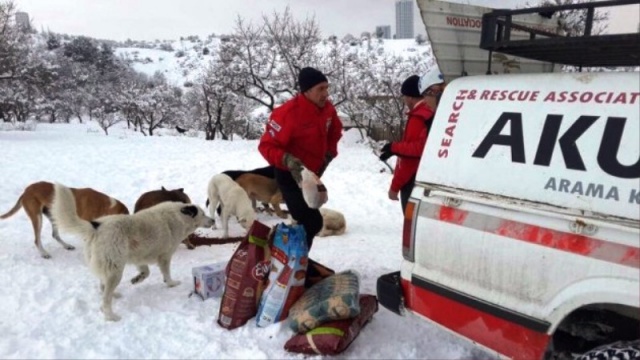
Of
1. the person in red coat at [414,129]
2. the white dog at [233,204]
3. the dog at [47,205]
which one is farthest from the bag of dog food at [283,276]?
the dog at [47,205]

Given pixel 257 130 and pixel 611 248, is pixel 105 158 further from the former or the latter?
pixel 257 130

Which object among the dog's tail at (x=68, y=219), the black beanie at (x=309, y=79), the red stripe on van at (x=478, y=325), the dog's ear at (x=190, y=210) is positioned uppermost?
the black beanie at (x=309, y=79)

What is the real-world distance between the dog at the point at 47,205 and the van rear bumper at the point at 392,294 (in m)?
4.33

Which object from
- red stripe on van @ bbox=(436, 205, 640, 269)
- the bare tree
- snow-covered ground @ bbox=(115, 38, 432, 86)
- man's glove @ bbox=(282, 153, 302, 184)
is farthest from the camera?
snow-covered ground @ bbox=(115, 38, 432, 86)

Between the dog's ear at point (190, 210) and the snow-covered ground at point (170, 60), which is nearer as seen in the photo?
the dog's ear at point (190, 210)

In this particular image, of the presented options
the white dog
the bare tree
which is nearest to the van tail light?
the white dog

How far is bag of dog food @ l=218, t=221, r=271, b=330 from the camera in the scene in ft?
12.1

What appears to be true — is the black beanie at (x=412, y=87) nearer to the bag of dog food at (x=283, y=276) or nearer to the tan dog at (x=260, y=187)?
the bag of dog food at (x=283, y=276)

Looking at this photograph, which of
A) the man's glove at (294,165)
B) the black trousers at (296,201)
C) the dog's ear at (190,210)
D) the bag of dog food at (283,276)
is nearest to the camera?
the bag of dog food at (283,276)

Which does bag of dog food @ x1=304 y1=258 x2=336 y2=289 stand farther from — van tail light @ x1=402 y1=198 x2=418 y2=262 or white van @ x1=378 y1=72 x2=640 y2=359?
van tail light @ x1=402 y1=198 x2=418 y2=262

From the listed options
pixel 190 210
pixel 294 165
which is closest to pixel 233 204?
pixel 190 210

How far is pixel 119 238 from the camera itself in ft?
13.7

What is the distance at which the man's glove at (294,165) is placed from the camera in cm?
390

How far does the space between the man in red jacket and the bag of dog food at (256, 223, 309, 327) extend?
0.52 m
